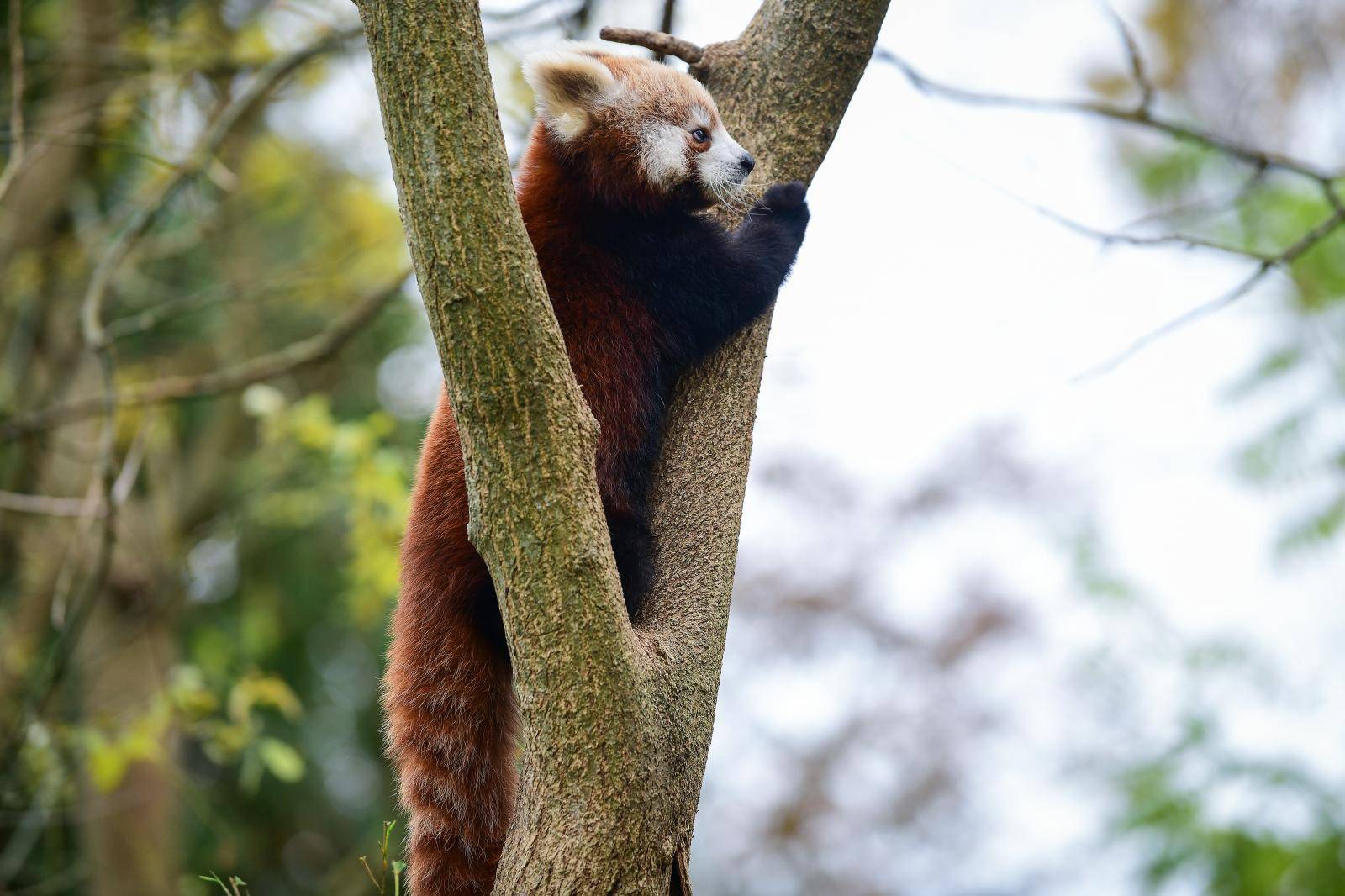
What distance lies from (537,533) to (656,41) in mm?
1639

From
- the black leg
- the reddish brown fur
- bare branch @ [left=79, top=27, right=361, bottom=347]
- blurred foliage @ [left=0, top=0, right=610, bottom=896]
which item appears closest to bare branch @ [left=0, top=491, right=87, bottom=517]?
blurred foliage @ [left=0, top=0, right=610, bottom=896]

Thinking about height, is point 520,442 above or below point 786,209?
below

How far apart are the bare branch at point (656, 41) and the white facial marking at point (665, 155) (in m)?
0.34

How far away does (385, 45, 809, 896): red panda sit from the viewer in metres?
2.70

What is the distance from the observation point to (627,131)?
Answer: 137 inches

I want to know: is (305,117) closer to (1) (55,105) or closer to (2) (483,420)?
(1) (55,105)

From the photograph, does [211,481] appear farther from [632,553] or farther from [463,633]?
[632,553]

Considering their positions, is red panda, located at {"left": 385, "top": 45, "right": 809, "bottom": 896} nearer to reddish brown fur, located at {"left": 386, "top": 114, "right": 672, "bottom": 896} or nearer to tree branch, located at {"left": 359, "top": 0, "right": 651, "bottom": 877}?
reddish brown fur, located at {"left": 386, "top": 114, "right": 672, "bottom": 896}

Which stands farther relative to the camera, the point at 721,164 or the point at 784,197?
the point at 721,164

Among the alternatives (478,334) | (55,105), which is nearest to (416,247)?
(478,334)

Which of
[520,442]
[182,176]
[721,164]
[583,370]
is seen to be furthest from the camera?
[182,176]

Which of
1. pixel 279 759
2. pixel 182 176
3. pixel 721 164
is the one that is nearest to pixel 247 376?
pixel 182 176

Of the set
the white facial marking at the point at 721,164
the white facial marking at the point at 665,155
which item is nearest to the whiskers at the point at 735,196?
the white facial marking at the point at 721,164

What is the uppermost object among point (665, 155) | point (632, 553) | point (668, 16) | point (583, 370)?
point (668, 16)
